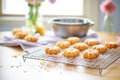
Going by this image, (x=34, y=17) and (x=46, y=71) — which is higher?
(x=34, y=17)

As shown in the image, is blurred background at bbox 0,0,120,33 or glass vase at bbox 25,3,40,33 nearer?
glass vase at bbox 25,3,40,33

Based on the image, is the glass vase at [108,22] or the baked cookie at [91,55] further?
the glass vase at [108,22]

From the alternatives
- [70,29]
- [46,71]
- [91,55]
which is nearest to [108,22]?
[70,29]

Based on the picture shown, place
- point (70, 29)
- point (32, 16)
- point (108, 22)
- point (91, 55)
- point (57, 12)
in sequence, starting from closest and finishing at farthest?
point (91, 55) → point (70, 29) → point (32, 16) → point (108, 22) → point (57, 12)

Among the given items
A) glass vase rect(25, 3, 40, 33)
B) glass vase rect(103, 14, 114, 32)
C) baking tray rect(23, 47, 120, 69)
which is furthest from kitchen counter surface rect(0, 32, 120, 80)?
glass vase rect(103, 14, 114, 32)

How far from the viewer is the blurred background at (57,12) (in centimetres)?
243

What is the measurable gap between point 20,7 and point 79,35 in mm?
1034

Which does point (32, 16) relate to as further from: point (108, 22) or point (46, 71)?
point (46, 71)

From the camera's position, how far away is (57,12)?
2590 millimetres

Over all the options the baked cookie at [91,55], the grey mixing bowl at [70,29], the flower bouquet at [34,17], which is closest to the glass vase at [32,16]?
the flower bouquet at [34,17]

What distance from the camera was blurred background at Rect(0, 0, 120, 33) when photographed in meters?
2.43

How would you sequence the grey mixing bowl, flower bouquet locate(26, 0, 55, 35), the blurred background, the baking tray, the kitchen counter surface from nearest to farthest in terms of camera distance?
the kitchen counter surface
the baking tray
the grey mixing bowl
flower bouquet locate(26, 0, 55, 35)
the blurred background

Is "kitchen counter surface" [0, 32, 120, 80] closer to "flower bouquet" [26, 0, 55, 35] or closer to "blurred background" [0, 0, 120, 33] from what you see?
"flower bouquet" [26, 0, 55, 35]

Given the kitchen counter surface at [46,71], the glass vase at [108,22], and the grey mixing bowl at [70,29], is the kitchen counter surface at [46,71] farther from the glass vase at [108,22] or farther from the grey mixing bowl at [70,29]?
the glass vase at [108,22]
